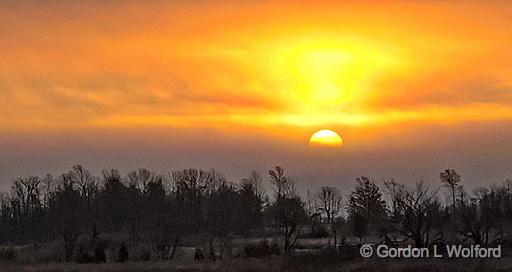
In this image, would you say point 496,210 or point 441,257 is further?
point 496,210

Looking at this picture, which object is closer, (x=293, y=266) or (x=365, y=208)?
(x=293, y=266)

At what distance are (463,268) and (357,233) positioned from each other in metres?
25.5

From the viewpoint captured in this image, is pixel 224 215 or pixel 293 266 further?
pixel 224 215

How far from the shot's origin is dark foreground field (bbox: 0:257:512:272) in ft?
142


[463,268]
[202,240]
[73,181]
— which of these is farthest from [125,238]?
[463,268]

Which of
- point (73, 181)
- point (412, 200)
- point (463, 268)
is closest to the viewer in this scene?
point (463, 268)

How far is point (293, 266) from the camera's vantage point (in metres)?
47.4

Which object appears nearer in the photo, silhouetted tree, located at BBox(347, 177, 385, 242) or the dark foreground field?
the dark foreground field

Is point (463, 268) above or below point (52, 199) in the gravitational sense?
below

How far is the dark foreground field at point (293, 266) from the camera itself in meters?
43.2

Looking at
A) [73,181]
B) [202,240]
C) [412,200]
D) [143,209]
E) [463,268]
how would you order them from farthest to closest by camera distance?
[73,181]
[143,209]
[202,240]
[412,200]
[463,268]

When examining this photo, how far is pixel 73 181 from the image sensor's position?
100625 millimetres

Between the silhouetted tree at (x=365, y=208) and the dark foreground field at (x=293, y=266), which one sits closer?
the dark foreground field at (x=293, y=266)

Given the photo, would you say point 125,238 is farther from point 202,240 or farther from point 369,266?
point 369,266
